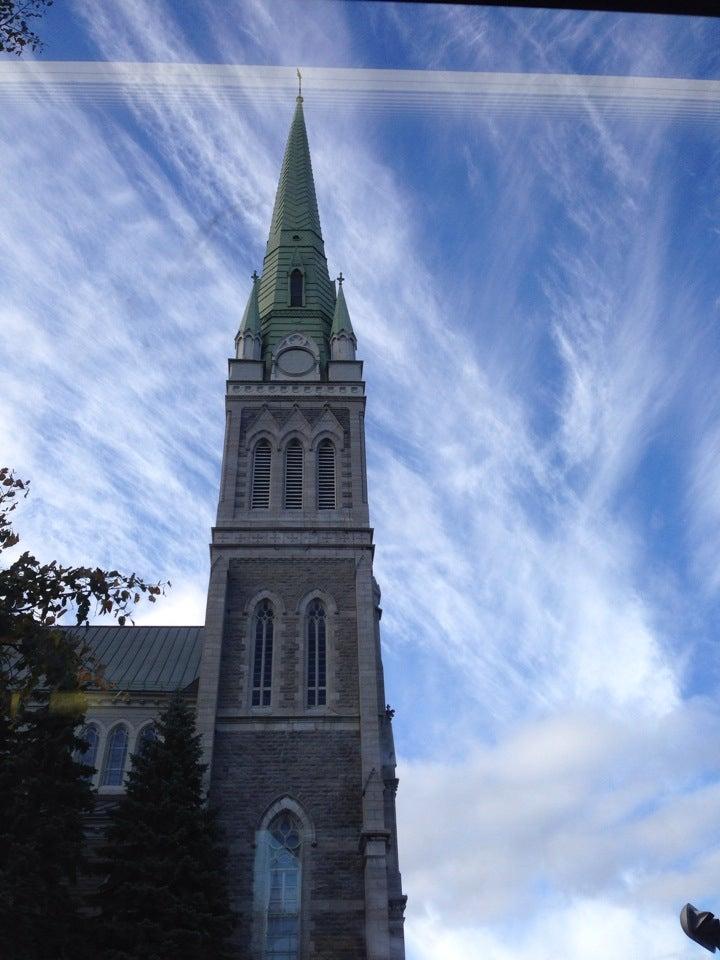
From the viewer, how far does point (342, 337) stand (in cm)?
3531

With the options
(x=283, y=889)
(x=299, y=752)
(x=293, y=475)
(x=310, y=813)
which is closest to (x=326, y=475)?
(x=293, y=475)

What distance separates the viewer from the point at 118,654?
31.8 metres

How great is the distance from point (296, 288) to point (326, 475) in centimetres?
1140

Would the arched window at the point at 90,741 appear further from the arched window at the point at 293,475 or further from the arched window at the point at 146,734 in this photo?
the arched window at the point at 293,475

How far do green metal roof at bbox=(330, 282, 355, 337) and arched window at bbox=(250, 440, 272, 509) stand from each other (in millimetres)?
6757

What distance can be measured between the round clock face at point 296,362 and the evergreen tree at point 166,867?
15.7 metres

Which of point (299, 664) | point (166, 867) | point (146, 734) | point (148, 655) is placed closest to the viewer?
point (166, 867)

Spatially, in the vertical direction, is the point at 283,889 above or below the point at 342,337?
below

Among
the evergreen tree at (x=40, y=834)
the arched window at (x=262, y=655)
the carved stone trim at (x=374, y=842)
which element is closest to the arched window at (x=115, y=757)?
the arched window at (x=262, y=655)

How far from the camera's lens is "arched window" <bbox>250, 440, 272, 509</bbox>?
97.9ft

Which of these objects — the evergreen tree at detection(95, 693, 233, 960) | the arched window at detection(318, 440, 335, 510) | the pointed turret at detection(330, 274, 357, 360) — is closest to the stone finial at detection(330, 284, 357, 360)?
the pointed turret at detection(330, 274, 357, 360)

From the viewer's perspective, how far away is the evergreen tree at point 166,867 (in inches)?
704

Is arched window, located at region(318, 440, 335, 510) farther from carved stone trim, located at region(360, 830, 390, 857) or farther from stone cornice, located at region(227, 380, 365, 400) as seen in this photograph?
carved stone trim, located at region(360, 830, 390, 857)

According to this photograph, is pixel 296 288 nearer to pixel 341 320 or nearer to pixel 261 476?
pixel 341 320
